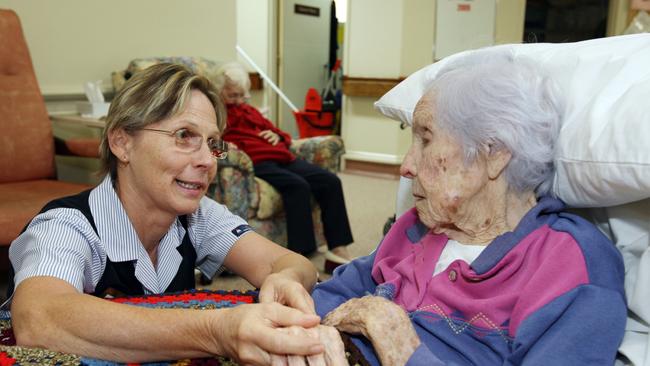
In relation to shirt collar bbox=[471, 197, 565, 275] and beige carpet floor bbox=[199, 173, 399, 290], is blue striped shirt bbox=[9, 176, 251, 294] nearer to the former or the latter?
shirt collar bbox=[471, 197, 565, 275]

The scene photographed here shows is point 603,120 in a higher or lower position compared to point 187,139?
higher

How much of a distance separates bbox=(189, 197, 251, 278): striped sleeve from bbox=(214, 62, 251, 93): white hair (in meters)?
1.86

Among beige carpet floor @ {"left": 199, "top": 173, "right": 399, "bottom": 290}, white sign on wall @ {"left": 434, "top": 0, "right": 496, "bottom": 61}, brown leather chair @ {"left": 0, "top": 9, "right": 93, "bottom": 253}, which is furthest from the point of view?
white sign on wall @ {"left": 434, "top": 0, "right": 496, "bottom": 61}

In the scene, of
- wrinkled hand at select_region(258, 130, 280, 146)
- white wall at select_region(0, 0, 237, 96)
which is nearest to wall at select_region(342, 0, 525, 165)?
white wall at select_region(0, 0, 237, 96)

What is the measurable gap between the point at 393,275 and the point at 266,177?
6.61 feet

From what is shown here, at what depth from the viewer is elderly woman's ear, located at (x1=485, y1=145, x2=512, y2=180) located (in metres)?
0.98

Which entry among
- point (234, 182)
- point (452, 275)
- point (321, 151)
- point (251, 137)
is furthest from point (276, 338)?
point (321, 151)

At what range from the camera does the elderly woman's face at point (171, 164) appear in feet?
→ 3.98

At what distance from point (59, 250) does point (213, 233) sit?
1.36ft

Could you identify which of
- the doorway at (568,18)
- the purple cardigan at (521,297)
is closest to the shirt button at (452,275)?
the purple cardigan at (521,297)

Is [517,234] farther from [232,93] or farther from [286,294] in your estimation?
[232,93]

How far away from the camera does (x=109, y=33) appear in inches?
129

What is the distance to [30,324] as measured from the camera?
2.90ft

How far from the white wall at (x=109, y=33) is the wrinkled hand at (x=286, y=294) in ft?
7.93
